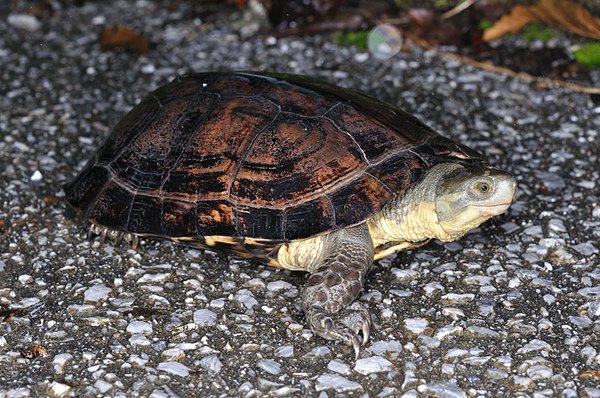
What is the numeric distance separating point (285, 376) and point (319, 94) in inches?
52.7

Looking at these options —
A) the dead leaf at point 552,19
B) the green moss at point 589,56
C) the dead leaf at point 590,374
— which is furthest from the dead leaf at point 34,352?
the green moss at point 589,56

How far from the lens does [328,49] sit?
5945 mm

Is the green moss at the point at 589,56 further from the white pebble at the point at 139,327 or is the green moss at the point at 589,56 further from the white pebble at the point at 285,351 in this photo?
the white pebble at the point at 139,327

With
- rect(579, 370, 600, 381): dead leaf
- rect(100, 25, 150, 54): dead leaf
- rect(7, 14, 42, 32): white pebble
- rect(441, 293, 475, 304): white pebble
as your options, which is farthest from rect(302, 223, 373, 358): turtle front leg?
rect(7, 14, 42, 32): white pebble

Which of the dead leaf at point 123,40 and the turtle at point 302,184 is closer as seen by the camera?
the turtle at point 302,184

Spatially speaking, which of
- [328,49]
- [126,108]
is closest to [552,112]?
[328,49]

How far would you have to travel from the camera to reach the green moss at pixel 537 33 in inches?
227

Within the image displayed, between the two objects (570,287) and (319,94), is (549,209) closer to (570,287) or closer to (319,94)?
(570,287)

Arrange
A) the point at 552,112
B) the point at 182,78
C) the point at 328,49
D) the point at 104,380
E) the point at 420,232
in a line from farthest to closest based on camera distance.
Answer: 1. the point at 328,49
2. the point at 552,112
3. the point at 182,78
4. the point at 420,232
5. the point at 104,380

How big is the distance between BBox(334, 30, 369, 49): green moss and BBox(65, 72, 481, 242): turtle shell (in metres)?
2.09

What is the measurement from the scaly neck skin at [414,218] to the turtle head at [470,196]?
33 mm

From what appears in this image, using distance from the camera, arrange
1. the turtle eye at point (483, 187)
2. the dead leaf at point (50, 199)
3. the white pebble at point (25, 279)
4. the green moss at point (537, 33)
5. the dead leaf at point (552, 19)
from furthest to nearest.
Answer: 1. the green moss at point (537, 33)
2. the dead leaf at point (552, 19)
3. the dead leaf at point (50, 199)
4. the white pebble at point (25, 279)
5. the turtle eye at point (483, 187)

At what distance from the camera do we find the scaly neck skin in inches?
139

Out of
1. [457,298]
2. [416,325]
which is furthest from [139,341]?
[457,298]
